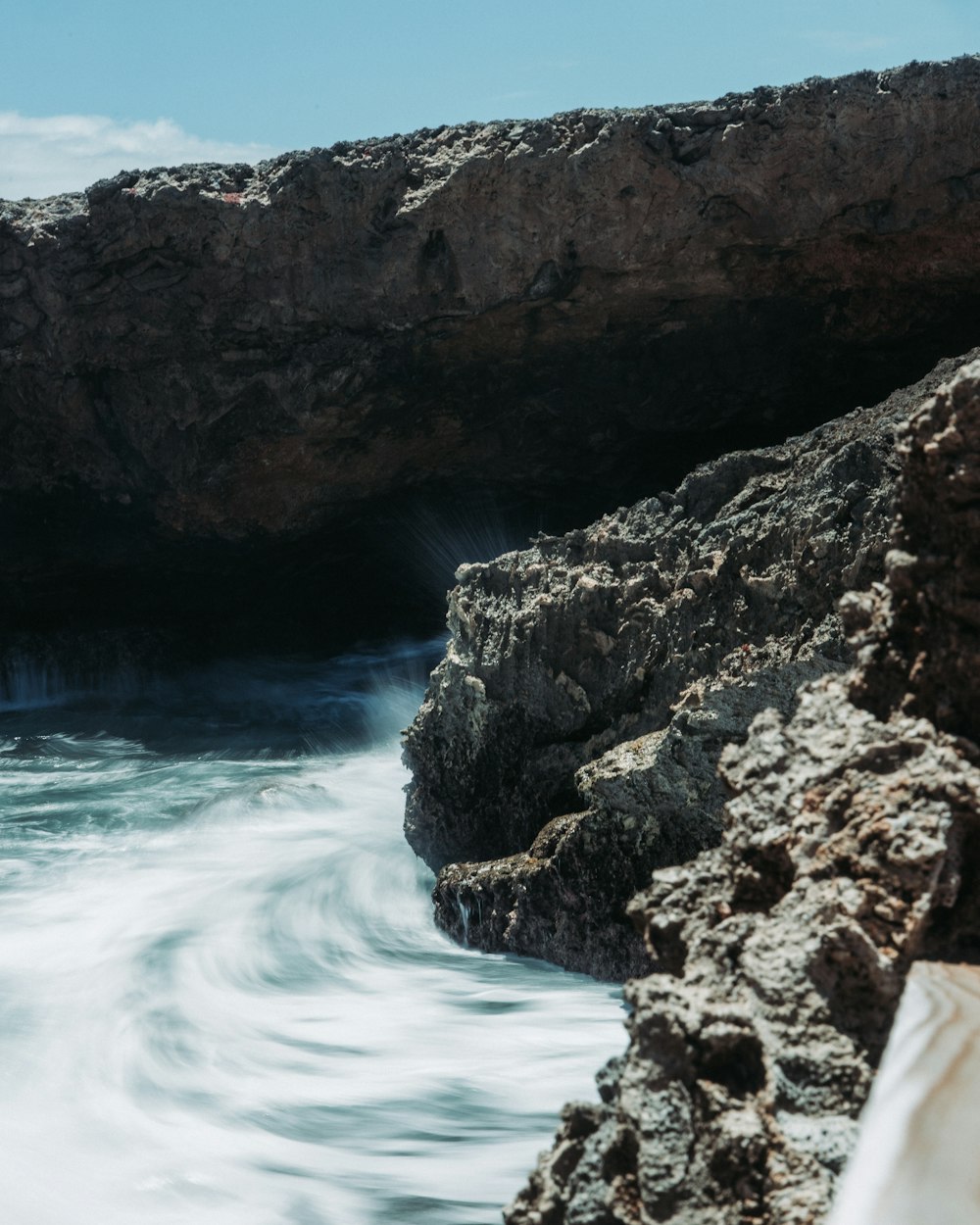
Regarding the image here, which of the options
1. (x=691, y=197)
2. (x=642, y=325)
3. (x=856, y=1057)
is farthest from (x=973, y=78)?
(x=856, y=1057)

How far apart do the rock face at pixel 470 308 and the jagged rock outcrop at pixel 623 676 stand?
233 centimetres

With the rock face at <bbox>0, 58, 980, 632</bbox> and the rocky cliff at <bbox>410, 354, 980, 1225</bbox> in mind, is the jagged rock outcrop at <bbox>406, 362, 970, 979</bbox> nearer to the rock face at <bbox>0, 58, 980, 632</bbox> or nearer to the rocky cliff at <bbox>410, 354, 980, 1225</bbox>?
the rocky cliff at <bbox>410, 354, 980, 1225</bbox>

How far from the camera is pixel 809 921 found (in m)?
1.51

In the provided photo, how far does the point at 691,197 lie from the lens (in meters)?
6.59

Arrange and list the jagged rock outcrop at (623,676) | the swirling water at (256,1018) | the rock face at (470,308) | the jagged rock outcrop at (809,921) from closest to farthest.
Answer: the jagged rock outcrop at (809,921), the swirling water at (256,1018), the jagged rock outcrop at (623,676), the rock face at (470,308)

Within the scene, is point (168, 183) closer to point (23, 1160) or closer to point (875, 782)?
point (23, 1160)

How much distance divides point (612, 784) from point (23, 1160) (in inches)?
78.3

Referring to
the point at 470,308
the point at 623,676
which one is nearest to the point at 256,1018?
the point at 623,676

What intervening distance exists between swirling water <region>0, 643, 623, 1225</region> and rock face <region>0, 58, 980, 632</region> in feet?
7.07

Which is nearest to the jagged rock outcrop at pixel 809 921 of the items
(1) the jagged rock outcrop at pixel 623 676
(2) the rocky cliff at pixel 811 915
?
(2) the rocky cliff at pixel 811 915

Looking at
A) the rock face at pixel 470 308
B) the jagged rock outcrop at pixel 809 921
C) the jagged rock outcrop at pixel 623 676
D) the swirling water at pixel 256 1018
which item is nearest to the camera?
the jagged rock outcrop at pixel 809 921

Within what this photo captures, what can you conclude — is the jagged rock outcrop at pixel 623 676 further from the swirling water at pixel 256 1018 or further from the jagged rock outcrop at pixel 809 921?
the jagged rock outcrop at pixel 809 921

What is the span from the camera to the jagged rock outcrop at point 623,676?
3.82 meters

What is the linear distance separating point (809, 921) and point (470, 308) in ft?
19.8
